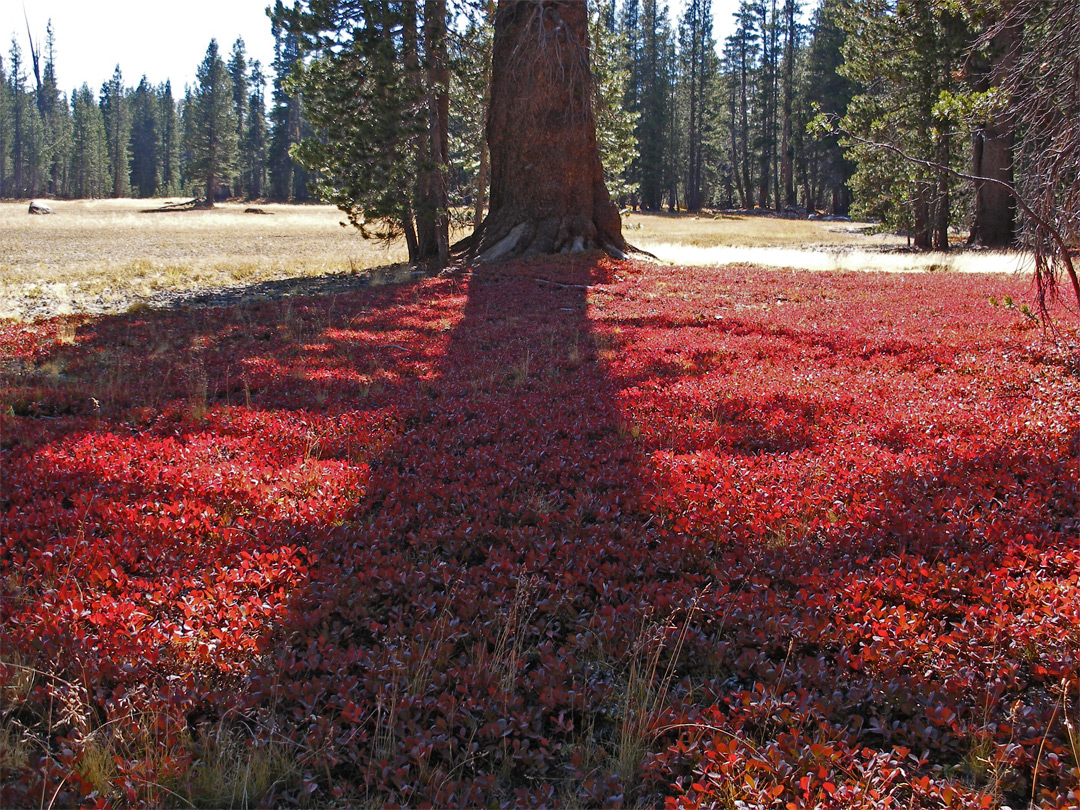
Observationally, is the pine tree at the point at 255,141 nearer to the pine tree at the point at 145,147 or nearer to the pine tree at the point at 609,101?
the pine tree at the point at 145,147

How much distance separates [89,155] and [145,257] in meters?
103

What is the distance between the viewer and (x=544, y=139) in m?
20.1

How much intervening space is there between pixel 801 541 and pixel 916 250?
2904 centimetres

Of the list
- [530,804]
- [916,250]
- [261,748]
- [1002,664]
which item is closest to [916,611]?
[1002,664]

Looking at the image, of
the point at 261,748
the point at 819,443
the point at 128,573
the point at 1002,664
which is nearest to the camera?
the point at 261,748

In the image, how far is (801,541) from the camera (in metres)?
4.36

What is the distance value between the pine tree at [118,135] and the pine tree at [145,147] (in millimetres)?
1513

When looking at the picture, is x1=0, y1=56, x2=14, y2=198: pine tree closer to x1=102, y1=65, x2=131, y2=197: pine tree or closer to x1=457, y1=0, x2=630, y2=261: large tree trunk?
x1=102, y1=65, x2=131, y2=197: pine tree

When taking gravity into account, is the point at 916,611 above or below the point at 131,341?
below

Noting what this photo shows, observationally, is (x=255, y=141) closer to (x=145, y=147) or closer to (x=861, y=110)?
(x=145, y=147)

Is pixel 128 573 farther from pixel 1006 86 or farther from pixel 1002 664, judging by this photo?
pixel 1006 86

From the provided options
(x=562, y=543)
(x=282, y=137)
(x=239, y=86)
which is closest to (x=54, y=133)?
(x=239, y=86)

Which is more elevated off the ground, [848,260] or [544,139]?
[544,139]

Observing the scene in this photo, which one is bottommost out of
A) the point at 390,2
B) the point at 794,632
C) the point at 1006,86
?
the point at 794,632
